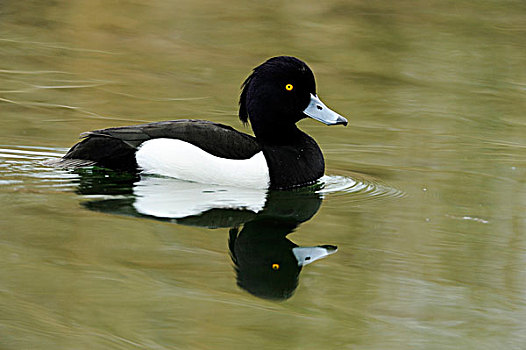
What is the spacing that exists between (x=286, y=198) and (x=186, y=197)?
0.77m

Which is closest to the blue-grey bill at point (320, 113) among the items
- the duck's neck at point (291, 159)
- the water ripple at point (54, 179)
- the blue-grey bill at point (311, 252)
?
the duck's neck at point (291, 159)

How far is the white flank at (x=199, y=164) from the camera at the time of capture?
6.55 m

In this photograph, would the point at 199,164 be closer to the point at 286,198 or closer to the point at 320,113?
the point at 286,198

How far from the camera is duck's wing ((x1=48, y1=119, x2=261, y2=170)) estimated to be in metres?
6.55

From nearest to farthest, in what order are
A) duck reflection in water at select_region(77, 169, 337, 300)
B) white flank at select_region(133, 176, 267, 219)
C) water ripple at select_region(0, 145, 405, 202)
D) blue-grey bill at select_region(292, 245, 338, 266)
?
duck reflection in water at select_region(77, 169, 337, 300) < blue-grey bill at select_region(292, 245, 338, 266) < white flank at select_region(133, 176, 267, 219) < water ripple at select_region(0, 145, 405, 202)

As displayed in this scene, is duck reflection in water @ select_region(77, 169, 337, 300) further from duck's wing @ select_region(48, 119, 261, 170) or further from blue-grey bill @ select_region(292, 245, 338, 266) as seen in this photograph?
duck's wing @ select_region(48, 119, 261, 170)

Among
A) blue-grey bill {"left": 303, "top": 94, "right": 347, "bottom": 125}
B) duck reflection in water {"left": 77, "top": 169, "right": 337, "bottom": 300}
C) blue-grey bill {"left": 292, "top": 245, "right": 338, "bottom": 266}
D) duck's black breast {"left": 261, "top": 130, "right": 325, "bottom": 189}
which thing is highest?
blue-grey bill {"left": 303, "top": 94, "right": 347, "bottom": 125}

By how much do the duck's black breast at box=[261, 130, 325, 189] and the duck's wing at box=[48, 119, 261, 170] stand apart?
18cm

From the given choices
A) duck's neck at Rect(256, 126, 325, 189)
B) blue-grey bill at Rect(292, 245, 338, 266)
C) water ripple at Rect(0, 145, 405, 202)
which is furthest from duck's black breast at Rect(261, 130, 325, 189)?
blue-grey bill at Rect(292, 245, 338, 266)

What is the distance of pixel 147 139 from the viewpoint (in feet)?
21.7

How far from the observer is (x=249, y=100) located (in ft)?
23.0

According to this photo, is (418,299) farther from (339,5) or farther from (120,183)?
(339,5)

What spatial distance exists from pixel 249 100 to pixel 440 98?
3.77 m

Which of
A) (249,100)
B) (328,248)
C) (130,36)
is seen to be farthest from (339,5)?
(328,248)
